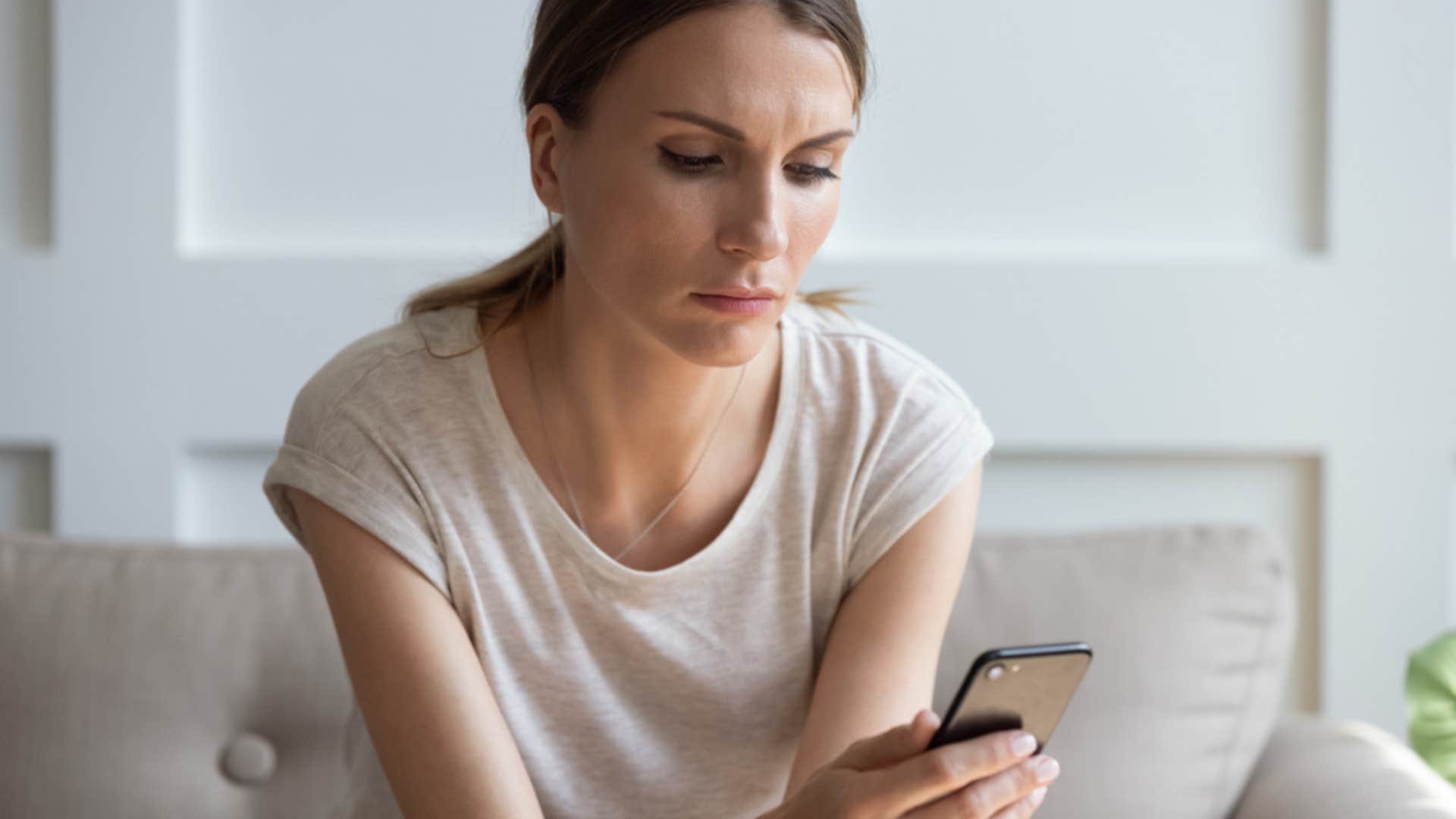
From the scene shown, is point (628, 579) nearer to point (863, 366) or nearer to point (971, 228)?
point (863, 366)

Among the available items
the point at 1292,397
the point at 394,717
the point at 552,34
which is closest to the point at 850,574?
the point at 394,717

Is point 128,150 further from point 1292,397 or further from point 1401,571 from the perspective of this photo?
point 1401,571

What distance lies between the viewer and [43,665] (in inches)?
56.2

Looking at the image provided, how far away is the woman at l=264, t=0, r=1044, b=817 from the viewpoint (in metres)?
1.05

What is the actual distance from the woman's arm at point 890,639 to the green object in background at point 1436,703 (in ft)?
1.89

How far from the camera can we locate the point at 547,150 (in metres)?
1.14

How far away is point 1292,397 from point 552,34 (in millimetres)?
1061

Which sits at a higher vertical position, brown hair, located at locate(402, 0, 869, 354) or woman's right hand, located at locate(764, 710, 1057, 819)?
brown hair, located at locate(402, 0, 869, 354)

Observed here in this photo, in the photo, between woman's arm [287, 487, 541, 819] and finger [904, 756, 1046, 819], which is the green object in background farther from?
woman's arm [287, 487, 541, 819]

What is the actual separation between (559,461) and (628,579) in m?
0.13

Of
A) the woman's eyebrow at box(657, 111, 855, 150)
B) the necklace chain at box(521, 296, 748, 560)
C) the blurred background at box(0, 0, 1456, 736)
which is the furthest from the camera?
the blurred background at box(0, 0, 1456, 736)

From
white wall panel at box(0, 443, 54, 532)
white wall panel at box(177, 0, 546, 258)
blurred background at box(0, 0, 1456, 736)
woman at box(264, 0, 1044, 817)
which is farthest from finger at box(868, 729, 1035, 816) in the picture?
white wall panel at box(0, 443, 54, 532)

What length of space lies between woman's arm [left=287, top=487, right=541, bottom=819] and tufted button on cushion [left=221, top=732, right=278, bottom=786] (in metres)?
0.35

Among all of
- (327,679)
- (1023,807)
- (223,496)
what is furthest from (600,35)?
(223,496)
